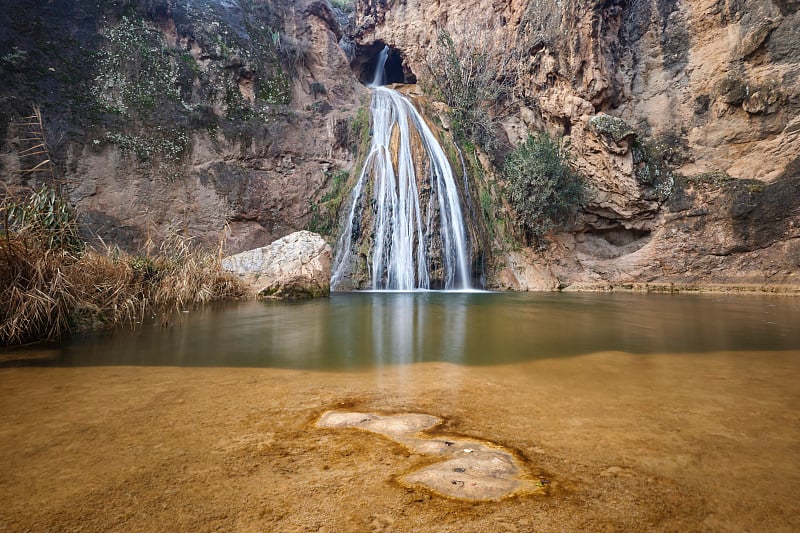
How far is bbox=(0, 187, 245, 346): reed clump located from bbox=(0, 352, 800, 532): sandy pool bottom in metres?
1.46

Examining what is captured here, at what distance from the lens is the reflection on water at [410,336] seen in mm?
3658

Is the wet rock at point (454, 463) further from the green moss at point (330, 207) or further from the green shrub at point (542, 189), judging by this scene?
the green shrub at point (542, 189)

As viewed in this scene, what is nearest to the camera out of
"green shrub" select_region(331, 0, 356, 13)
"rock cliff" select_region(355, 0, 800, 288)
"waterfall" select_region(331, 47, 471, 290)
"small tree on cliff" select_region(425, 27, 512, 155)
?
"waterfall" select_region(331, 47, 471, 290)

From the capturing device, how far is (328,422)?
2.06 m

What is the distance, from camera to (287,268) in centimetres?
973

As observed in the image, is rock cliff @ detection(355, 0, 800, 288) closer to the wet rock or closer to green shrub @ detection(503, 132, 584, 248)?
green shrub @ detection(503, 132, 584, 248)

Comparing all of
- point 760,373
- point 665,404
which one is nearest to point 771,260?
point 760,373

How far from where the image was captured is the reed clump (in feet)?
12.9

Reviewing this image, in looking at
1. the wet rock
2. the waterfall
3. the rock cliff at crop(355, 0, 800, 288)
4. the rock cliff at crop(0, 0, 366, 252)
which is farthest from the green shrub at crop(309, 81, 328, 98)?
the wet rock

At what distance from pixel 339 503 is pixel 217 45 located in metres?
18.0

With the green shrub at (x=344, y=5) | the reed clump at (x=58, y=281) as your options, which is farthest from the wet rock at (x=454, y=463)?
the green shrub at (x=344, y=5)

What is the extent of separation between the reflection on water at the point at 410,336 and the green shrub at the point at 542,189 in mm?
7825

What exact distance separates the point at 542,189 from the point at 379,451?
574 inches

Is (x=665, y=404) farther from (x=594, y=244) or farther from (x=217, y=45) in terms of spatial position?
(x=217, y=45)
